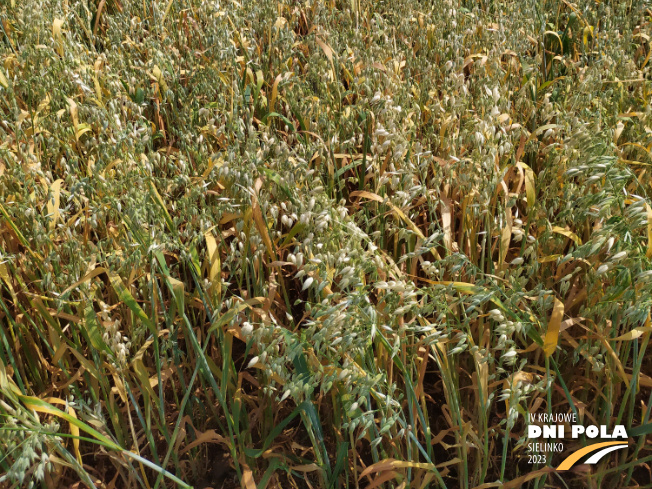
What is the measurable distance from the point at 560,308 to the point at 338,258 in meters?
0.55

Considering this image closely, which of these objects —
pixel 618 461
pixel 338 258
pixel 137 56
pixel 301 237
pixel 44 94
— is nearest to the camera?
pixel 338 258

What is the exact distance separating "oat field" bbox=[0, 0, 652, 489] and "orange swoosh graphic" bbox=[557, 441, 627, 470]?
0.18ft

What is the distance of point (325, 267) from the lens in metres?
1.34

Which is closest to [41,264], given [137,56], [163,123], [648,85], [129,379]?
[129,379]

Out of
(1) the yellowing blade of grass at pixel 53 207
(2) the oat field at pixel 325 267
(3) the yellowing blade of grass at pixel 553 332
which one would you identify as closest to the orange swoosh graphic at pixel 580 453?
(2) the oat field at pixel 325 267

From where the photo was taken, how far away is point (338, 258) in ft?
4.19

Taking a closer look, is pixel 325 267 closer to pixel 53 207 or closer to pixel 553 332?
pixel 553 332

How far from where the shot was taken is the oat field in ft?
4.47

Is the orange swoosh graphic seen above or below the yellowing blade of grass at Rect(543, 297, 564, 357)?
below

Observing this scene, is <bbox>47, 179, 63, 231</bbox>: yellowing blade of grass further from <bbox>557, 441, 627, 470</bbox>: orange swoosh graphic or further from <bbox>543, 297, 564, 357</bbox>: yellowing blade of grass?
<bbox>557, 441, 627, 470</bbox>: orange swoosh graphic

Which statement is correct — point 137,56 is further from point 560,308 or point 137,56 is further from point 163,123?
point 560,308

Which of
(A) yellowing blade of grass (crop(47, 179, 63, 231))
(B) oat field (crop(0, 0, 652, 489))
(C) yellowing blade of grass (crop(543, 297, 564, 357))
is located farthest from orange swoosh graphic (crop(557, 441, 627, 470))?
(A) yellowing blade of grass (crop(47, 179, 63, 231))

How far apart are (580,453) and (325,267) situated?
80 centimetres

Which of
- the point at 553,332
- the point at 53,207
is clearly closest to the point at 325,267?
the point at 553,332
